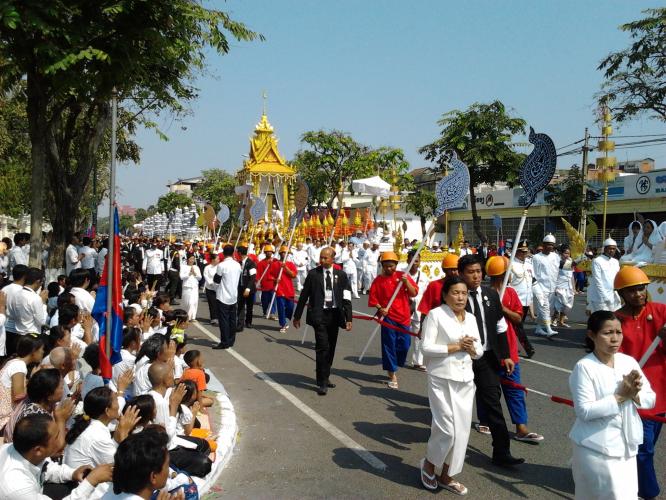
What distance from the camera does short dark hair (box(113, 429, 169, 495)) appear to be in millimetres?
2836

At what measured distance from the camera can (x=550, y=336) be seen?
39.1 ft

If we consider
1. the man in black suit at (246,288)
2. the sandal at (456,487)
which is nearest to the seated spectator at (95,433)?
the sandal at (456,487)

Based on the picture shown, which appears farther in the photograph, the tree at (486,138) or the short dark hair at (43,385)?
the tree at (486,138)

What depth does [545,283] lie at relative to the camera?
12250mm

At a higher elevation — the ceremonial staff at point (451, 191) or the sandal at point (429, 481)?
the ceremonial staff at point (451, 191)

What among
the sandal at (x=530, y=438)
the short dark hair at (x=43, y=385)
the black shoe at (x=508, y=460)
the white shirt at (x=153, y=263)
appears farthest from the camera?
the white shirt at (x=153, y=263)

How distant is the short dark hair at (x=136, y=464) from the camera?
2836 mm

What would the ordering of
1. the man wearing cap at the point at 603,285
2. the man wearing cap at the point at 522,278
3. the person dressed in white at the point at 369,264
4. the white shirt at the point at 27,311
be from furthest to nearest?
the person dressed in white at the point at 369,264 → the man wearing cap at the point at 522,278 → the man wearing cap at the point at 603,285 → the white shirt at the point at 27,311

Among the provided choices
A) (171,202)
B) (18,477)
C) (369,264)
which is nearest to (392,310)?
(18,477)

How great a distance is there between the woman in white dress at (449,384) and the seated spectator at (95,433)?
2.20m

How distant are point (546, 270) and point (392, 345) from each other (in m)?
5.62

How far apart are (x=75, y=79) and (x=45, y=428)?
7.09m

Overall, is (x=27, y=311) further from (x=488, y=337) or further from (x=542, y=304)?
(x=542, y=304)

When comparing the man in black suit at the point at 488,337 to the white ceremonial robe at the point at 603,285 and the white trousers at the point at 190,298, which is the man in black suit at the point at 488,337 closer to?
the white ceremonial robe at the point at 603,285
